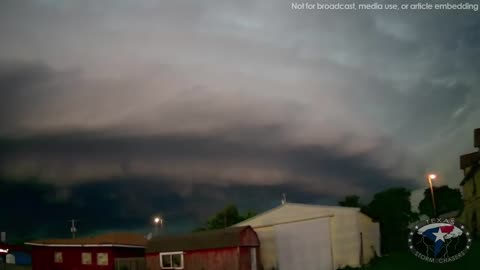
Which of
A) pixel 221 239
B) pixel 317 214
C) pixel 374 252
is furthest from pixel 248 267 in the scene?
pixel 374 252

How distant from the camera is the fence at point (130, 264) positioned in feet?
85.4

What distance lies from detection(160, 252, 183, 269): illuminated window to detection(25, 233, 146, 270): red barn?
312cm

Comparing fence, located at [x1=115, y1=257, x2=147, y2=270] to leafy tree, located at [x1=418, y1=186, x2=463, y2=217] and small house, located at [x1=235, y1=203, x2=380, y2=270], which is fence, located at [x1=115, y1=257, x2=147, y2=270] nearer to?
small house, located at [x1=235, y1=203, x2=380, y2=270]

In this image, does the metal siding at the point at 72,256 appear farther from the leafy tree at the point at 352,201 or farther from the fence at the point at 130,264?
the leafy tree at the point at 352,201

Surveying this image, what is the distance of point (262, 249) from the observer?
2544 centimetres

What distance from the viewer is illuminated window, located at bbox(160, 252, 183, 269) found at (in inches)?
971

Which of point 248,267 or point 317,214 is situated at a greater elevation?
point 317,214

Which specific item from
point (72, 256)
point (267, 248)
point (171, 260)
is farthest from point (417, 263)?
point (72, 256)

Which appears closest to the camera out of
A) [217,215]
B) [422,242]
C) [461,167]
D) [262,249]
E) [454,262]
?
[454,262]

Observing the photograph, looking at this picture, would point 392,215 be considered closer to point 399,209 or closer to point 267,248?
point 399,209

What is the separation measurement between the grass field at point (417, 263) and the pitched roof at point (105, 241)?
454 inches

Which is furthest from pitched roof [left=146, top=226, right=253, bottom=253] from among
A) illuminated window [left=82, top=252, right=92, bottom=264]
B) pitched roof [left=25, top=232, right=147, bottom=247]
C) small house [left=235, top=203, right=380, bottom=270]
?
illuminated window [left=82, top=252, right=92, bottom=264]

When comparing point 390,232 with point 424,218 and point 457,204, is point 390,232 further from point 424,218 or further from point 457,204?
point 457,204

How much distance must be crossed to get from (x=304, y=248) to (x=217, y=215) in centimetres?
834
